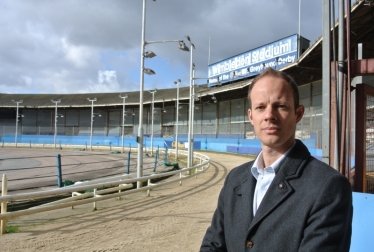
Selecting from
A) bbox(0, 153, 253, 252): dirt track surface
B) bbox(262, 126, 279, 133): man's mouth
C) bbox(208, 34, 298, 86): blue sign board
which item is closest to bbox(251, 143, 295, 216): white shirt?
bbox(262, 126, 279, 133): man's mouth

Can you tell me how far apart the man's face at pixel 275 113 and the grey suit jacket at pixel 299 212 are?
0.10 m

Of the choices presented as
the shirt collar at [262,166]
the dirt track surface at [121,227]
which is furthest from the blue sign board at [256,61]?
the shirt collar at [262,166]

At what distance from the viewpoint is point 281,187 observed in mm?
1430

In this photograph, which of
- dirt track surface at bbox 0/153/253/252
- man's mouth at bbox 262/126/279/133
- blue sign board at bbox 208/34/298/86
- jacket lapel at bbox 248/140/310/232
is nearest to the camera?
jacket lapel at bbox 248/140/310/232

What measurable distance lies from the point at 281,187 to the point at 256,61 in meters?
34.6

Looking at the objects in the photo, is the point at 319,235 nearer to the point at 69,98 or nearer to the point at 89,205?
the point at 89,205

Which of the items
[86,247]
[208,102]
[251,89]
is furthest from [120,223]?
[208,102]

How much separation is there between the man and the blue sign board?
85.4 feet

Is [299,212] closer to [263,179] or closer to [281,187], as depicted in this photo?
[281,187]

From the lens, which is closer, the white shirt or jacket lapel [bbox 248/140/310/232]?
jacket lapel [bbox 248/140/310/232]

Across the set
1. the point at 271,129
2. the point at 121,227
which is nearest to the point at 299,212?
the point at 271,129

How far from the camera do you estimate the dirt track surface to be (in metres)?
5.35

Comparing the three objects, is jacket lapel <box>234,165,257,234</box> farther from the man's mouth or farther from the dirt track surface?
the dirt track surface

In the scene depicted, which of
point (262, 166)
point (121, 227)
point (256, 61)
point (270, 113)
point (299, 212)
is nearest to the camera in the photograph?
point (299, 212)
